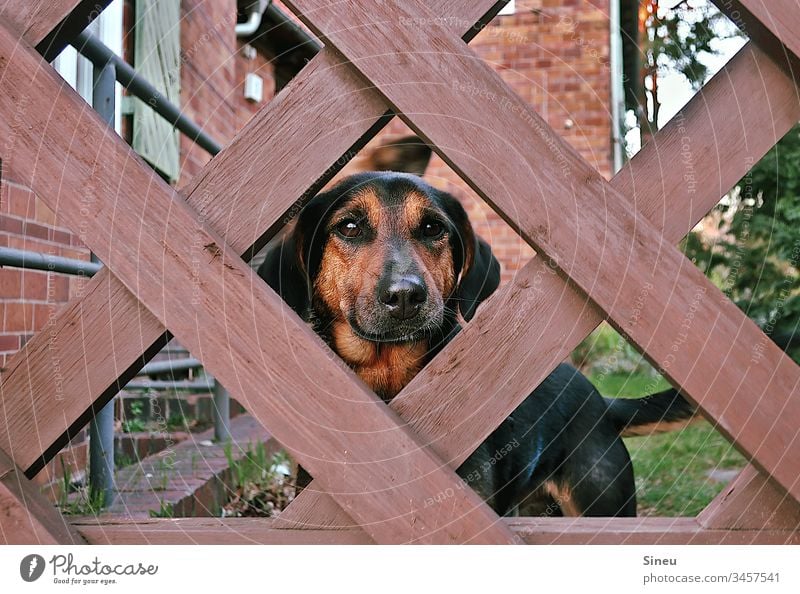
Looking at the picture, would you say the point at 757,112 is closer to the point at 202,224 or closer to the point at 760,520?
the point at 760,520

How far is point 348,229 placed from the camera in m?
3.01

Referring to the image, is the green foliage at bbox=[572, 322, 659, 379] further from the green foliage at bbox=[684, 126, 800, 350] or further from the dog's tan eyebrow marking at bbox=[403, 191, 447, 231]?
the dog's tan eyebrow marking at bbox=[403, 191, 447, 231]

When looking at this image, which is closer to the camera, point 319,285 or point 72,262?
point 72,262

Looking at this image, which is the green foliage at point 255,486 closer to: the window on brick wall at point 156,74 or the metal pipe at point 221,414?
the metal pipe at point 221,414

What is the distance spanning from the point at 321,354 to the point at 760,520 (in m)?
0.87

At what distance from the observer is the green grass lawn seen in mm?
4090

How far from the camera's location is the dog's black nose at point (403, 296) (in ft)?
8.36

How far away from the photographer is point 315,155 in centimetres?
142

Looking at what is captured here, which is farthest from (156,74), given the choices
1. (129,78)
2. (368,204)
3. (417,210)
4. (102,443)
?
(102,443)

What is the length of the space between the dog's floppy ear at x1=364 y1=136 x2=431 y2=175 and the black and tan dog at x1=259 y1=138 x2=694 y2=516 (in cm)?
245

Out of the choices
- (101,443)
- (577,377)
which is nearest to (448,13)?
(101,443)

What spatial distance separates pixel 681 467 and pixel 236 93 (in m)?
4.47

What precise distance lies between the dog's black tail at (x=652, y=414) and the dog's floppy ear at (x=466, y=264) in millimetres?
792

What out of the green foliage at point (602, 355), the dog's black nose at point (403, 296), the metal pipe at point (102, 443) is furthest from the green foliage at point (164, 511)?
the green foliage at point (602, 355)
